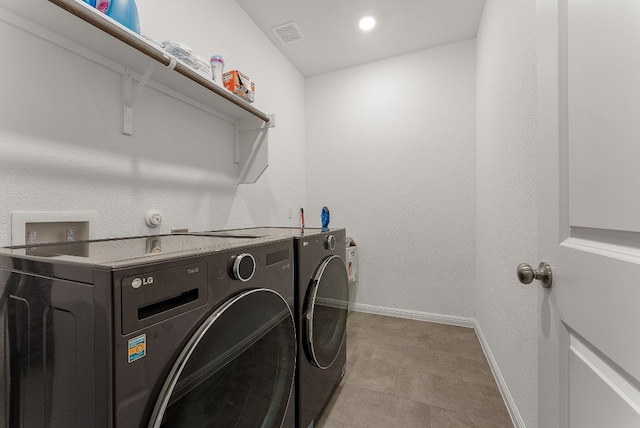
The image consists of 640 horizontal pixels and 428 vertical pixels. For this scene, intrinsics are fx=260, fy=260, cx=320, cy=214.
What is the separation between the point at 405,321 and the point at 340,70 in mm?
2747

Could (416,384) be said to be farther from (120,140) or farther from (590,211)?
(120,140)

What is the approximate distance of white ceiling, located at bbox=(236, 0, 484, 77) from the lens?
198 centimetres

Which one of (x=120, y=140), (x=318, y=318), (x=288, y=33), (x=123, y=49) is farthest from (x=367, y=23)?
(x=318, y=318)

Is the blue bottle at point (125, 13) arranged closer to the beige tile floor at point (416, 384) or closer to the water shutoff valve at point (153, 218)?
the water shutoff valve at point (153, 218)

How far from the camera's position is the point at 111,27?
85 cm

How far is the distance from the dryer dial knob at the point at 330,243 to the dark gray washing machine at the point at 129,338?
57cm

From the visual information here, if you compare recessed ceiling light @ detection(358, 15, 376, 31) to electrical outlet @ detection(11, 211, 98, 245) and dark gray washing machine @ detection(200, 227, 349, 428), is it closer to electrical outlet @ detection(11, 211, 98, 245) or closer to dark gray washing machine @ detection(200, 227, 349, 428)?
dark gray washing machine @ detection(200, 227, 349, 428)

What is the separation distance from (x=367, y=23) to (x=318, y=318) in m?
2.32

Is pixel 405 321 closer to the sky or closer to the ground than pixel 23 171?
closer to the ground

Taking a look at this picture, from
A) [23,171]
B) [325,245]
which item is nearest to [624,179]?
[325,245]

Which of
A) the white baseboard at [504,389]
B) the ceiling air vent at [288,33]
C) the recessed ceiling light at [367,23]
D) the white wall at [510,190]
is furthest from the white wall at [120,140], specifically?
the white baseboard at [504,389]

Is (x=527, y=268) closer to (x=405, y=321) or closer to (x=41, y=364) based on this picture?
(x=41, y=364)

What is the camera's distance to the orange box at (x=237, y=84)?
1463 mm

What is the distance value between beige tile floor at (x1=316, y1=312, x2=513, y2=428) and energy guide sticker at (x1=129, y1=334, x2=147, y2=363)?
3.92ft
